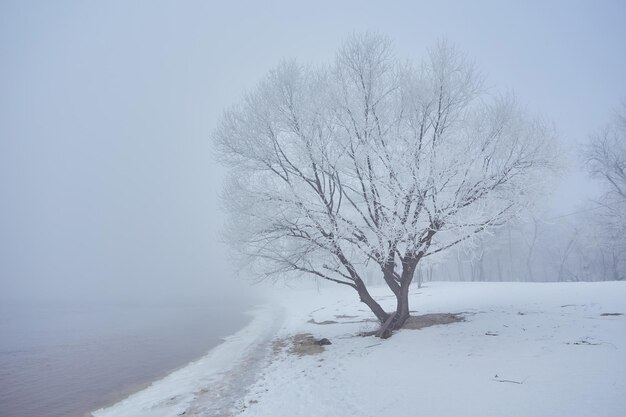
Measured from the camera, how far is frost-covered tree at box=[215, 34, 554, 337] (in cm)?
1169

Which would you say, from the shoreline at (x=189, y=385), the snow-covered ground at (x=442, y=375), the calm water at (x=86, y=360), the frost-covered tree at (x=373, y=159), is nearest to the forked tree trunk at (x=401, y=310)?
the frost-covered tree at (x=373, y=159)

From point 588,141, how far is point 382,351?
26848mm

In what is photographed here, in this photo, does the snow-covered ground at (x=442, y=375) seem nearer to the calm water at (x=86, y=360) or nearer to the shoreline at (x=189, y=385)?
the shoreline at (x=189, y=385)

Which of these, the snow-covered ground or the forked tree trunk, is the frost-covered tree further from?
the snow-covered ground

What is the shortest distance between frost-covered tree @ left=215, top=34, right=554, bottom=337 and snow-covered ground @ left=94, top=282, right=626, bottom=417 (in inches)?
117

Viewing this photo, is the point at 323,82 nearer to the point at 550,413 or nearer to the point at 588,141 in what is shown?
the point at 550,413

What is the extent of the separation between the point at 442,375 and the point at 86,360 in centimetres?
1883

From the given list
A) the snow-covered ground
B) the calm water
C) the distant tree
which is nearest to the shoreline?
the snow-covered ground

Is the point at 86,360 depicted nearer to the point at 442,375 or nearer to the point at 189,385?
the point at 189,385

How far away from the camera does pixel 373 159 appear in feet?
41.4

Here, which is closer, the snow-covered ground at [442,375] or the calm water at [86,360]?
the snow-covered ground at [442,375]

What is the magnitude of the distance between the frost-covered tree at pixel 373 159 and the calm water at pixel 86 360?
7.04 meters

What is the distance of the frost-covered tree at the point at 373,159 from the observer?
38.3 feet

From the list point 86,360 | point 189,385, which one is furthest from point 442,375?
point 86,360
